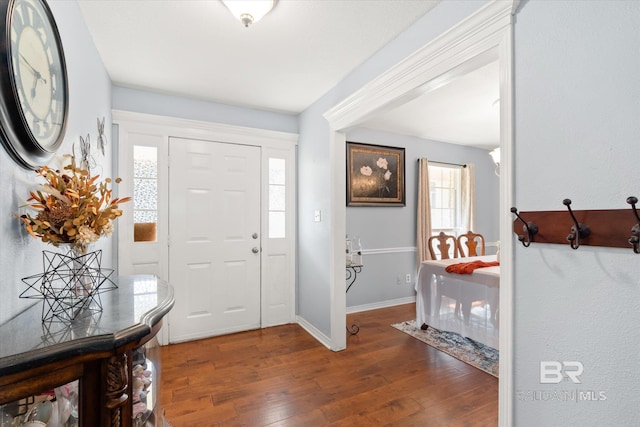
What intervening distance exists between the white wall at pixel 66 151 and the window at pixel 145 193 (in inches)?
10.0

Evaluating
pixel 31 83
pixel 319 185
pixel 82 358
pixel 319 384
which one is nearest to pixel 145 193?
pixel 319 185

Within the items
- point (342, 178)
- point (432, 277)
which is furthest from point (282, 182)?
point (432, 277)

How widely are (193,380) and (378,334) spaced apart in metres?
1.85

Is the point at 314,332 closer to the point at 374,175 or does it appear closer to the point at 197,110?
the point at 374,175

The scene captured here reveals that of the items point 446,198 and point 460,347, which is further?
point 446,198

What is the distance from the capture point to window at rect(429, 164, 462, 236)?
15.4ft

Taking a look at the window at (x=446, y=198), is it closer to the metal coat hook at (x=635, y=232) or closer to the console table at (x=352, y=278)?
the console table at (x=352, y=278)

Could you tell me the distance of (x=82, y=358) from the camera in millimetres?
722

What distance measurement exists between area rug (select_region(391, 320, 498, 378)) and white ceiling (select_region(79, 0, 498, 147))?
2.37 m

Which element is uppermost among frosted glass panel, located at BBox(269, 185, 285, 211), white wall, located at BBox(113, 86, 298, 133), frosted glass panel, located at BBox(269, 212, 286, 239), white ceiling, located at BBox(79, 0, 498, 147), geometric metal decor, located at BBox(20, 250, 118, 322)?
white ceiling, located at BBox(79, 0, 498, 147)

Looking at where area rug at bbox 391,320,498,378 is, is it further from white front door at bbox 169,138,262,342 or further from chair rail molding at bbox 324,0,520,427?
white front door at bbox 169,138,262,342

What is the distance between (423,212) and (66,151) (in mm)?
4039

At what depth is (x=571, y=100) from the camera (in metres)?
1.14

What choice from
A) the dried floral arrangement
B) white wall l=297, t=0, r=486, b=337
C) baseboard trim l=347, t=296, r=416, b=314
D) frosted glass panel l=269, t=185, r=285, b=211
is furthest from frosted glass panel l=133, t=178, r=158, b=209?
baseboard trim l=347, t=296, r=416, b=314
